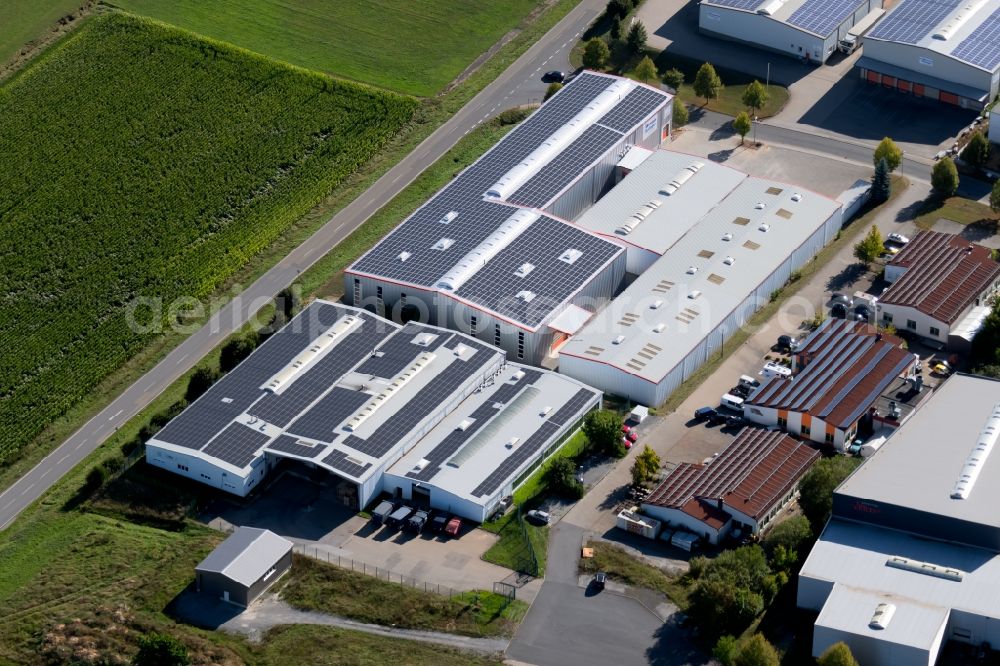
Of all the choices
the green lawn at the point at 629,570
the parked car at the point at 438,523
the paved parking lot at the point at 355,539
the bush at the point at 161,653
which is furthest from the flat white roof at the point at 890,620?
the bush at the point at 161,653

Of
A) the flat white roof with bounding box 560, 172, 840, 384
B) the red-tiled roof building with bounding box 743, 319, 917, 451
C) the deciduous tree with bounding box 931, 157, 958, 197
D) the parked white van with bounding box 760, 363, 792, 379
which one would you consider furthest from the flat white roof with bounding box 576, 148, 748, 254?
the red-tiled roof building with bounding box 743, 319, 917, 451

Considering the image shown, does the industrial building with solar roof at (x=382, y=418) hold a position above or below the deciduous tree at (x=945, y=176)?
below

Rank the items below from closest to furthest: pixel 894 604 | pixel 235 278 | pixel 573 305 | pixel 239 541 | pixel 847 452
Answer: pixel 894 604 → pixel 239 541 → pixel 847 452 → pixel 573 305 → pixel 235 278

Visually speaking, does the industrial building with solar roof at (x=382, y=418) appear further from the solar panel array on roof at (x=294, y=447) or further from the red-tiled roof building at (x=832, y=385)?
the red-tiled roof building at (x=832, y=385)

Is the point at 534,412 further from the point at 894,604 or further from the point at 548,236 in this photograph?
the point at 894,604

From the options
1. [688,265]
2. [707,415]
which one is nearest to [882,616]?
[707,415]

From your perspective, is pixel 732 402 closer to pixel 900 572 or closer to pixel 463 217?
pixel 900 572

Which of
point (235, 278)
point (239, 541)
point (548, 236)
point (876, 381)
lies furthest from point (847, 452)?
point (235, 278)
